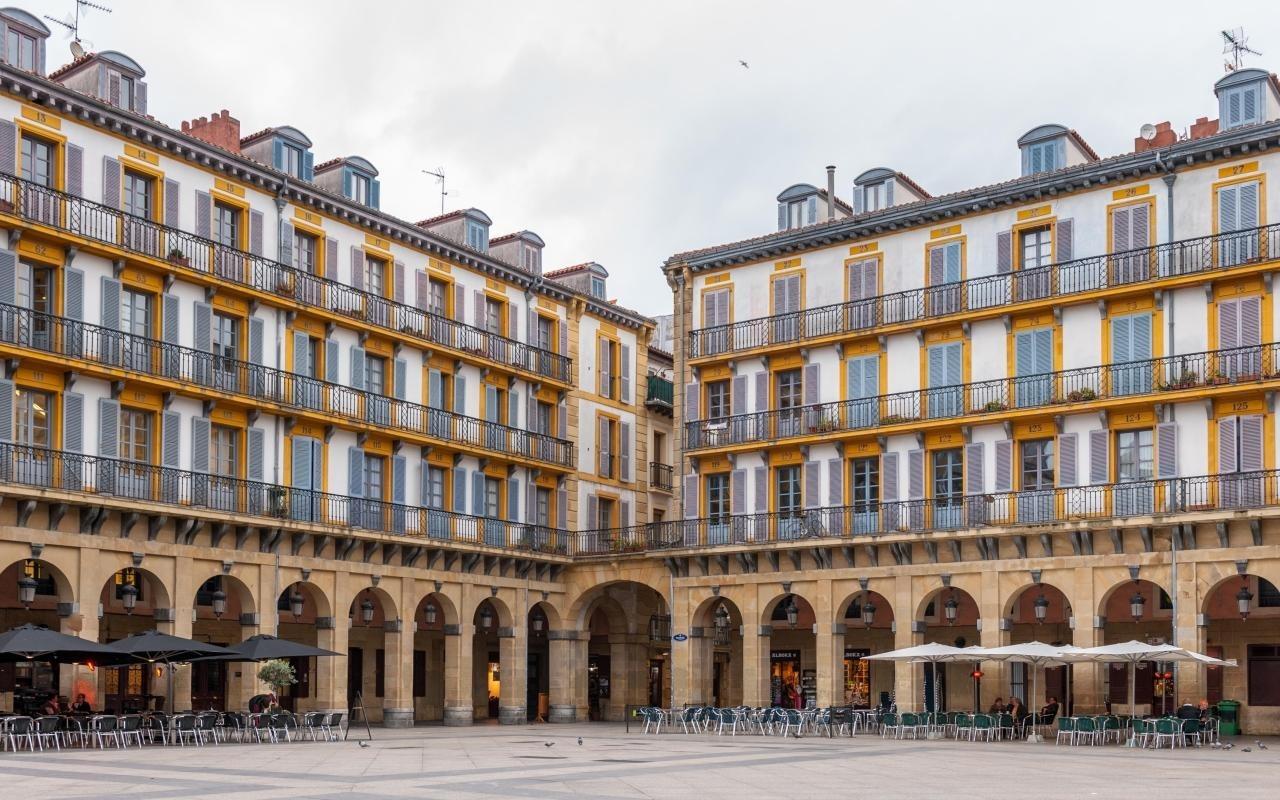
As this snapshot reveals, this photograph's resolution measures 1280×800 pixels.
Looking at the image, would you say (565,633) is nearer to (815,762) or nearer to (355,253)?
(355,253)

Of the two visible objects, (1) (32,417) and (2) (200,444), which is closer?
(1) (32,417)

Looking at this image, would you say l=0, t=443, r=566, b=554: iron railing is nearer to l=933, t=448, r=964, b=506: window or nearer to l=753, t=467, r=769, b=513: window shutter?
l=753, t=467, r=769, b=513: window shutter

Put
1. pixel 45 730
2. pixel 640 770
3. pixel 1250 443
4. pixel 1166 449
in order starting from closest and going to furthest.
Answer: pixel 640 770, pixel 45 730, pixel 1250 443, pixel 1166 449

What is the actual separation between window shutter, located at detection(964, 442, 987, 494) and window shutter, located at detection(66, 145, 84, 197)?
78.6 feet

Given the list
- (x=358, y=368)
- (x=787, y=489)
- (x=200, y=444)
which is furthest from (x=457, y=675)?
(x=200, y=444)

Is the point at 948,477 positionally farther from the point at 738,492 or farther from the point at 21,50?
the point at 21,50

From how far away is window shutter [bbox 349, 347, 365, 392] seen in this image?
152ft

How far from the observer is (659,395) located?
61.0m

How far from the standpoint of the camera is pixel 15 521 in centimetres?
3584

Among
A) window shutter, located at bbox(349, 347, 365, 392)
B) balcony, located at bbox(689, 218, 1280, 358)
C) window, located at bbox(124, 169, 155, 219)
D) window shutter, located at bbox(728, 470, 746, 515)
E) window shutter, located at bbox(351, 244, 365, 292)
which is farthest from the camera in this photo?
window shutter, located at bbox(728, 470, 746, 515)

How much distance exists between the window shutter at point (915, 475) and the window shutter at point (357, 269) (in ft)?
53.8

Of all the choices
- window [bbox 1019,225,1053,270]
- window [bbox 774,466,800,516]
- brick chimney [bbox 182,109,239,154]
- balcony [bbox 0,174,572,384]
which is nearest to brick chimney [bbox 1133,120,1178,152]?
window [bbox 1019,225,1053,270]

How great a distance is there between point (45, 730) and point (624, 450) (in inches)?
1135

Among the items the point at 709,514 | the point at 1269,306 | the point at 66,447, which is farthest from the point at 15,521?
the point at 1269,306
